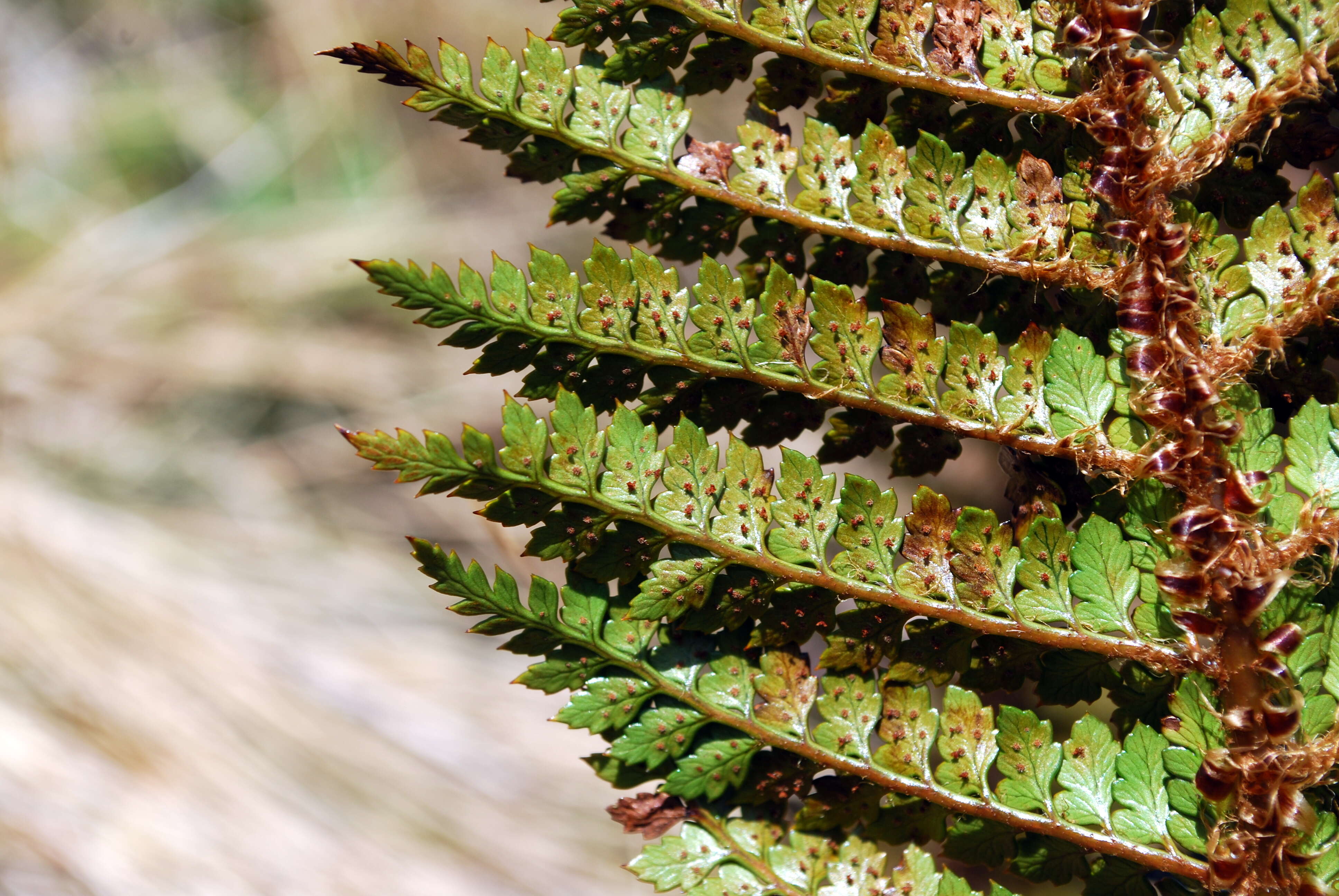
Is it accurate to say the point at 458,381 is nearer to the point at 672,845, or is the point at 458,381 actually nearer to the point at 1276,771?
the point at 672,845

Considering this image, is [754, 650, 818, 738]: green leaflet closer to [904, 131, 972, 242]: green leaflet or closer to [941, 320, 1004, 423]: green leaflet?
[941, 320, 1004, 423]: green leaflet

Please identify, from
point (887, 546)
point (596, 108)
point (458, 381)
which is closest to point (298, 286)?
point (458, 381)

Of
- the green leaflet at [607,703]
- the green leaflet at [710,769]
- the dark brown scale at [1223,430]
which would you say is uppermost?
the dark brown scale at [1223,430]

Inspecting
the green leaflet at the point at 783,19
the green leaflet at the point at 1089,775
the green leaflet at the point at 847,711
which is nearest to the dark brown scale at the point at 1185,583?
the green leaflet at the point at 1089,775

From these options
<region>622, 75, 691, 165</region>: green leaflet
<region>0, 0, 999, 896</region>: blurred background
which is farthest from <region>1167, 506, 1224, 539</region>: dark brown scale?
<region>0, 0, 999, 896</region>: blurred background

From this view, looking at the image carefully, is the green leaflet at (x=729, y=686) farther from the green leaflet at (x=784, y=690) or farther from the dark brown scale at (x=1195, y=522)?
the dark brown scale at (x=1195, y=522)
